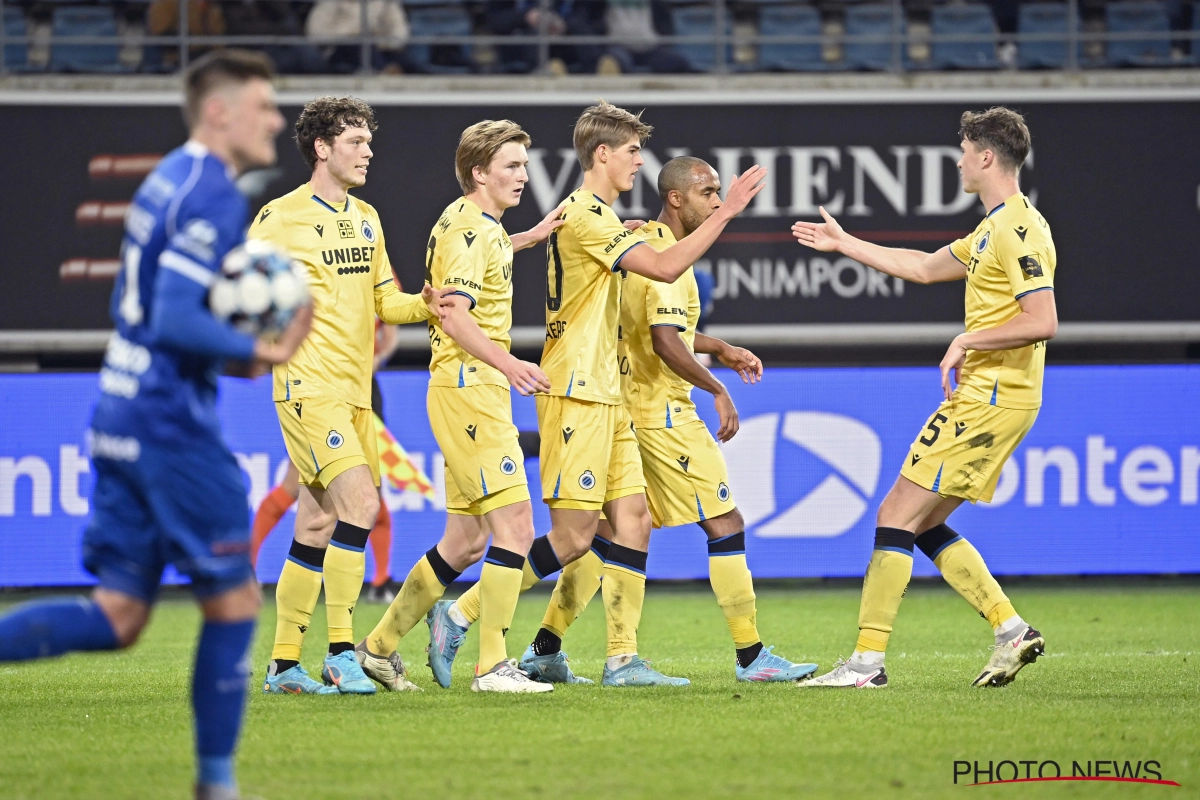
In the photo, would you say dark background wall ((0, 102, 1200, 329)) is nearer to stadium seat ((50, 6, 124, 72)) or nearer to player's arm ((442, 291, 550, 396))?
stadium seat ((50, 6, 124, 72))

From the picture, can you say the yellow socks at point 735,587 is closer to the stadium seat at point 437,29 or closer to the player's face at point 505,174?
the player's face at point 505,174

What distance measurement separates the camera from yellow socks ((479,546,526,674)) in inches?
241

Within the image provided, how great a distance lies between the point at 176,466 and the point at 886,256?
4.04 m

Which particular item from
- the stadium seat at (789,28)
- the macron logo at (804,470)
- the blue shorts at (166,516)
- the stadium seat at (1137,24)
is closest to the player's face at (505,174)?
the blue shorts at (166,516)

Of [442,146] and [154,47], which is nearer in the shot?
[442,146]

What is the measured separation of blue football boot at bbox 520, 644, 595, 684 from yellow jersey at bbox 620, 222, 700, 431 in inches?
44.6

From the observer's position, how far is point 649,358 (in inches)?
267

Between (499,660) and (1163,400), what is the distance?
6653 mm

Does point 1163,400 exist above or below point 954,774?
below

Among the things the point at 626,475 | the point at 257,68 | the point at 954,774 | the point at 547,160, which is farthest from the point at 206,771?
the point at 547,160

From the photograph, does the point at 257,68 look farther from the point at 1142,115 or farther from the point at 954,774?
the point at 1142,115

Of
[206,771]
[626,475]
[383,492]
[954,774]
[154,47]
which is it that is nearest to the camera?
[206,771]

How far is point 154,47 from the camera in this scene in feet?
43.0

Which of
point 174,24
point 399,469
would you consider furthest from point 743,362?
point 174,24
